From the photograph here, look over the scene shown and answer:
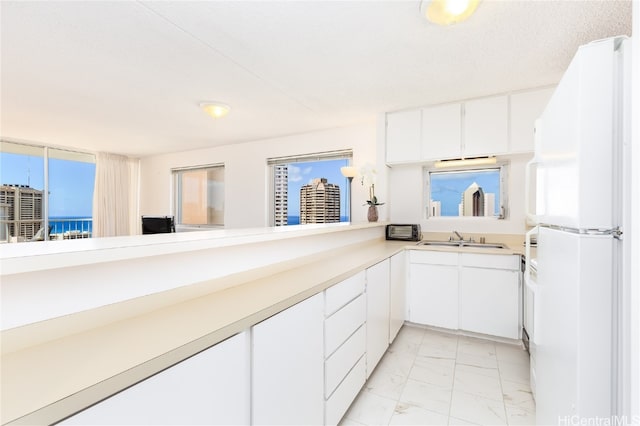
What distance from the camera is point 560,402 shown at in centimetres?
102

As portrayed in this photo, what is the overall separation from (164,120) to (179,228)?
2.61 meters

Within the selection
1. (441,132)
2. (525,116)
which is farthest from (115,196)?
(525,116)

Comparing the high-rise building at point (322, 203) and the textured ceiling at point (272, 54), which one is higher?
the textured ceiling at point (272, 54)

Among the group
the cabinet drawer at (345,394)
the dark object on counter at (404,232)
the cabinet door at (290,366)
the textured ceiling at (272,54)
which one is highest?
the textured ceiling at (272,54)

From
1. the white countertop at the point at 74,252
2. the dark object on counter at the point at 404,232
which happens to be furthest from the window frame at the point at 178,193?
the white countertop at the point at 74,252

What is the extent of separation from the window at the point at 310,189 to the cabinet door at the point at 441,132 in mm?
1123

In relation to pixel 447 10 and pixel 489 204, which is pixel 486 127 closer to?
pixel 489 204

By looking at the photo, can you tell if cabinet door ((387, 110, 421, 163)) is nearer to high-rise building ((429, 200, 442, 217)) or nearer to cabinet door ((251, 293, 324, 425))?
high-rise building ((429, 200, 442, 217))

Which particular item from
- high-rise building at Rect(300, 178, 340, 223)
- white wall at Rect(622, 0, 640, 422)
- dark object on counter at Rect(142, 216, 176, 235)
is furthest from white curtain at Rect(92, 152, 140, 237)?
white wall at Rect(622, 0, 640, 422)

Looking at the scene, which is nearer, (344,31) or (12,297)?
(12,297)

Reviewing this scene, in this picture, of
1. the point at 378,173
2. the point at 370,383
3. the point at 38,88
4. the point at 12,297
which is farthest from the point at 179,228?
the point at 12,297

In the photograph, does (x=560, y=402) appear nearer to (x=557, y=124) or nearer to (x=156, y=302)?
(x=557, y=124)

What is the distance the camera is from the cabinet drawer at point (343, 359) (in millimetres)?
1370

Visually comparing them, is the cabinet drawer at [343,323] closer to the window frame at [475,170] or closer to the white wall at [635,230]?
the white wall at [635,230]
